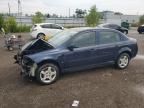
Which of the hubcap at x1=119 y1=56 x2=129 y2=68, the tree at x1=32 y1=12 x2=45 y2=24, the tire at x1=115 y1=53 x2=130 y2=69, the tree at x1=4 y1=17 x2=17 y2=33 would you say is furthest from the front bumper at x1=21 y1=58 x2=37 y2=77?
the tree at x1=32 y1=12 x2=45 y2=24

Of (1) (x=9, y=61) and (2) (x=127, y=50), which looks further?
(1) (x=9, y=61)

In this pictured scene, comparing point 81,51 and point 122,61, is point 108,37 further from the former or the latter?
point 81,51

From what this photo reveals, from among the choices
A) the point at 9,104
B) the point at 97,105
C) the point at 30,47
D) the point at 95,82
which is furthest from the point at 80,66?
the point at 9,104

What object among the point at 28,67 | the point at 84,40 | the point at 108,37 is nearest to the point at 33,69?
the point at 28,67

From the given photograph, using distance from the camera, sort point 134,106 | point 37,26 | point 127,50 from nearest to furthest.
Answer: point 134,106, point 127,50, point 37,26

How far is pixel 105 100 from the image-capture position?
534cm

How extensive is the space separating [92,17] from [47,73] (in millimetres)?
27793

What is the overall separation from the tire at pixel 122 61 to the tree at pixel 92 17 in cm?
2532

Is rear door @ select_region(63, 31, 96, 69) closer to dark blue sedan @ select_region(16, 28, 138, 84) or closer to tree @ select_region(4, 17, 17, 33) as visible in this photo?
dark blue sedan @ select_region(16, 28, 138, 84)

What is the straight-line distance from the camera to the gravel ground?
17.0 feet

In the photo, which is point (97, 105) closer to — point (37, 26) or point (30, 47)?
point (30, 47)

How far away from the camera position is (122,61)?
8086 mm

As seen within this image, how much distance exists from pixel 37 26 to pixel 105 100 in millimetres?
14623

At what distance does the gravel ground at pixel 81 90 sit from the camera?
5191mm
